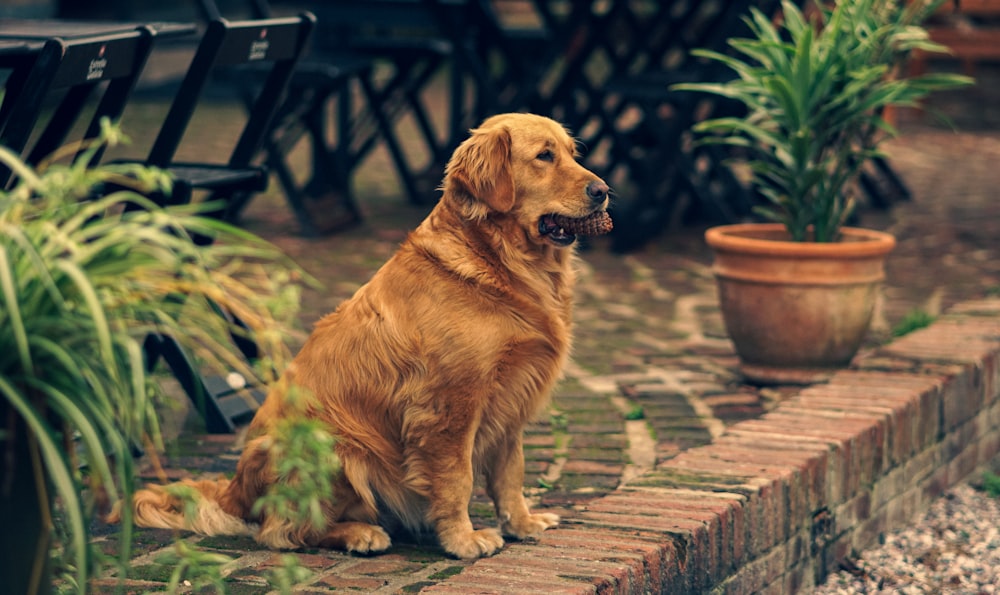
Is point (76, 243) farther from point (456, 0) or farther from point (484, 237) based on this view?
point (456, 0)

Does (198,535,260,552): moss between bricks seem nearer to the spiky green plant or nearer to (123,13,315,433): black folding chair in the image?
(123,13,315,433): black folding chair

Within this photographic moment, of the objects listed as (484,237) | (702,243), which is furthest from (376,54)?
(484,237)

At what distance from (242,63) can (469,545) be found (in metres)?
1.81

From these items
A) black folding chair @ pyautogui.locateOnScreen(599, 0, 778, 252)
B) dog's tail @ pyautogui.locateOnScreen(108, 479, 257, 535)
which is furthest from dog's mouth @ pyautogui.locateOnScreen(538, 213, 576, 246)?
black folding chair @ pyautogui.locateOnScreen(599, 0, 778, 252)

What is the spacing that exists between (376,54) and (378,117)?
48 centimetres

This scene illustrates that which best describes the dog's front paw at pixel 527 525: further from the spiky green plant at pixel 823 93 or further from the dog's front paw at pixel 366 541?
the spiky green plant at pixel 823 93

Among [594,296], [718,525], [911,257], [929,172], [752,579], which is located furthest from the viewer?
[929,172]

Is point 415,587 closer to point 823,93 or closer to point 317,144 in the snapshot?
point 823,93

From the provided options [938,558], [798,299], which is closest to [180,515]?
[938,558]

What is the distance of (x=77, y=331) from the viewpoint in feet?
5.55

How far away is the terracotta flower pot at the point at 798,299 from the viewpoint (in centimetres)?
427

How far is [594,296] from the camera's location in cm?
582

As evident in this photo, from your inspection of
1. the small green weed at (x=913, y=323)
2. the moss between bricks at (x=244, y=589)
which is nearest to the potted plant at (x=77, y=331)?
the moss between bricks at (x=244, y=589)

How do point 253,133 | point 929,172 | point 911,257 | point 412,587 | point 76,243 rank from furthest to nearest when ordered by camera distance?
1. point 929,172
2. point 911,257
3. point 253,133
4. point 412,587
5. point 76,243
